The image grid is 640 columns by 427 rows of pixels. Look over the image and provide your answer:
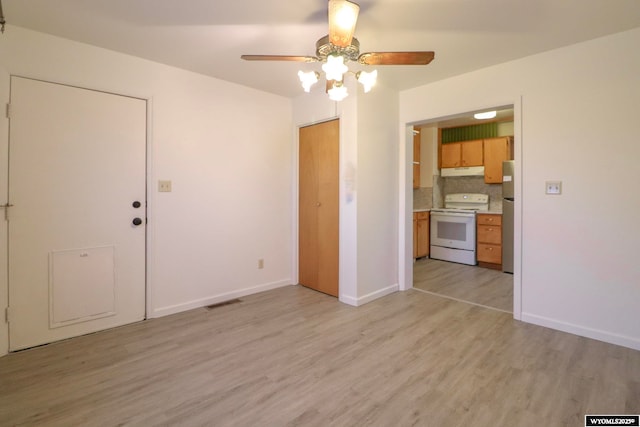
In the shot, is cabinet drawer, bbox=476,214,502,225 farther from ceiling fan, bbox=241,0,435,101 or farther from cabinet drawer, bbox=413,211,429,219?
ceiling fan, bbox=241,0,435,101

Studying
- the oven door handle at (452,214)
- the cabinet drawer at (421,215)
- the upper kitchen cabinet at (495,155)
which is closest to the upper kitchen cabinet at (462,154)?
the upper kitchen cabinet at (495,155)

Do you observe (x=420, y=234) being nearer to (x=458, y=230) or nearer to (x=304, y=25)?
(x=458, y=230)

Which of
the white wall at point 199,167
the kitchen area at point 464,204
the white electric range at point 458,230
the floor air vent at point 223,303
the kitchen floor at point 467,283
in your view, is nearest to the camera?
the white wall at point 199,167

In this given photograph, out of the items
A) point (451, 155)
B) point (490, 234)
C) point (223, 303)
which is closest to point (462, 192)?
point (451, 155)

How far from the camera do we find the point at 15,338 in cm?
234

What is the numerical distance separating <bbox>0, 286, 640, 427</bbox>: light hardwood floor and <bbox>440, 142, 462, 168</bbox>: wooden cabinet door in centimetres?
352

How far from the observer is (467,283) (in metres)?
4.12

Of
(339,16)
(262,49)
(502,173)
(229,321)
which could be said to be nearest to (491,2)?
(339,16)

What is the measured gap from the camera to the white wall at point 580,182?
93.4 inches

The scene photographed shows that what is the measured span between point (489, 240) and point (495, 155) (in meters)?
1.45

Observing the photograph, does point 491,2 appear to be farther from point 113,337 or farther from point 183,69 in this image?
point 113,337

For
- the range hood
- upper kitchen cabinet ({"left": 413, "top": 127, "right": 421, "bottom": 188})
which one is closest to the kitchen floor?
upper kitchen cabinet ({"left": 413, "top": 127, "right": 421, "bottom": 188})

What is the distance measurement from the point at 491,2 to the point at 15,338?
159 inches

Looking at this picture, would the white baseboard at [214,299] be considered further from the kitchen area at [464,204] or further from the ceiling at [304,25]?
the ceiling at [304,25]
